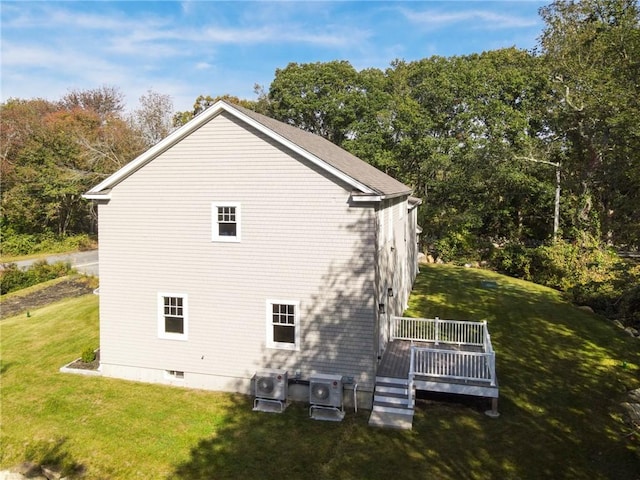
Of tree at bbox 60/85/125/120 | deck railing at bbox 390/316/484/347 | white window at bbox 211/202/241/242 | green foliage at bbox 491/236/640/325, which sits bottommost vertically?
deck railing at bbox 390/316/484/347

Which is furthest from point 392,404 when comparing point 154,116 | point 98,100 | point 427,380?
point 98,100

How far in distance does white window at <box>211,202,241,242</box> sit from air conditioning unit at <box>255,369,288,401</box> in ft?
13.8

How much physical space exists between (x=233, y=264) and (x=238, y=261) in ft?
0.64

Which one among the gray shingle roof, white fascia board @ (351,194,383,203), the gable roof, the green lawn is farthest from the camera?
the gray shingle roof

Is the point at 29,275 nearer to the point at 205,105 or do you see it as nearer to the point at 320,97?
the point at 205,105

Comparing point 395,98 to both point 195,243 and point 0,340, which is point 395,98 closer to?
point 195,243

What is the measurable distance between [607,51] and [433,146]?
52.1ft

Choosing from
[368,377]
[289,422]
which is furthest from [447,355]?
[289,422]

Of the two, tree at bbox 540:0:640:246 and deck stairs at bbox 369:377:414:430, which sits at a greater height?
tree at bbox 540:0:640:246

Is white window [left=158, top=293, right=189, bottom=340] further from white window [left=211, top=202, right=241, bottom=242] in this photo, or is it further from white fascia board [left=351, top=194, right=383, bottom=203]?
white fascia board [left=351, top=194, right=383, bottom=203]

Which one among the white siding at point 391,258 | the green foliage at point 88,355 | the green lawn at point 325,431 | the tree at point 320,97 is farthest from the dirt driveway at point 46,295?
the tree at point 320,97

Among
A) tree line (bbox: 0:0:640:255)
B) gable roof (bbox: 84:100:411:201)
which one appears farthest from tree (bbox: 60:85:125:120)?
gable roof (bbox: 84:100:411:201)

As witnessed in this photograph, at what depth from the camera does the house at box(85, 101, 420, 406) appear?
13.1m

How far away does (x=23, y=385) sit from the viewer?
49.7ft
